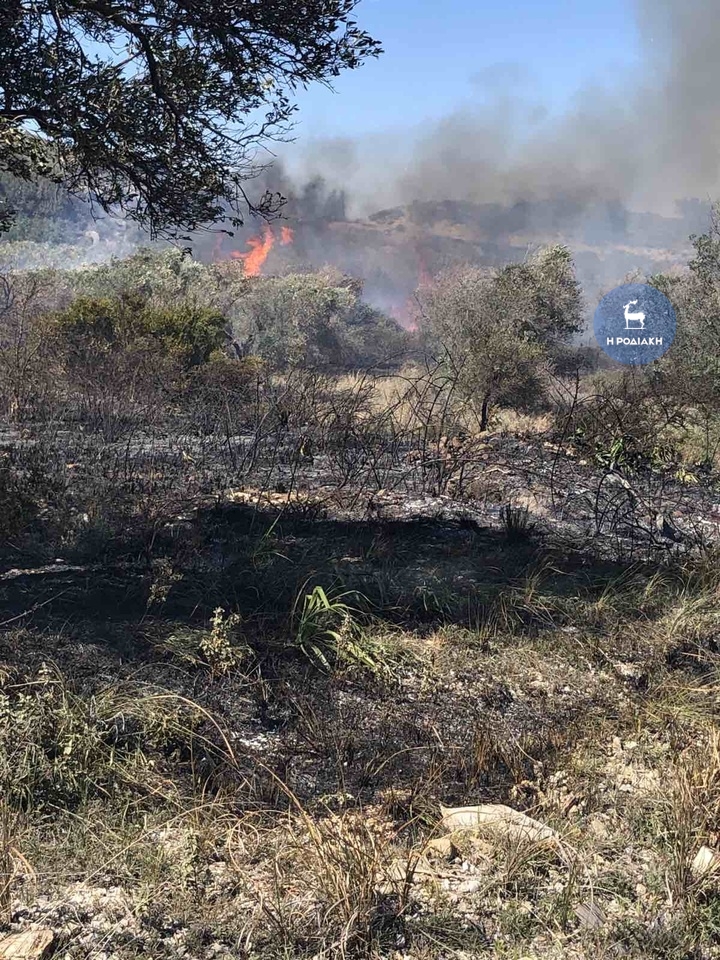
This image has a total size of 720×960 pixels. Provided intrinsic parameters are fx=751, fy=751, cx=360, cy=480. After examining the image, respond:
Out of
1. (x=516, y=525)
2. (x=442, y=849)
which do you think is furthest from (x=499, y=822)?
(x=516, y=525)

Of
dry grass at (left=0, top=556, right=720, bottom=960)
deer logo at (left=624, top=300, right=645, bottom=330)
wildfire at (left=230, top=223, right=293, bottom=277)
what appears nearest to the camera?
dry grass at (left=0, top=556, right=720, bottom=960)

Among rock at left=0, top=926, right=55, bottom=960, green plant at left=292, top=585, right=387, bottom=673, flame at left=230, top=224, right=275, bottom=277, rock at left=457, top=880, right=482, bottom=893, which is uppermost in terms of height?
flame at left=230, top=224, right=275, bottom=277

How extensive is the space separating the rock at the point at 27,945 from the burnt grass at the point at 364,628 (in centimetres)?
7

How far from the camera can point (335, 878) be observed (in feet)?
7.77

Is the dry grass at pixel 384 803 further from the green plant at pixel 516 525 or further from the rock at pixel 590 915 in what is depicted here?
the green plant at pixel 516 525

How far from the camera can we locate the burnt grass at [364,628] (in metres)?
3.04

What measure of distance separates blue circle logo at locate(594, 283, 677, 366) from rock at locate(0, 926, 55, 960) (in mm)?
16489

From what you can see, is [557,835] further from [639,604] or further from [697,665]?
[639,604]

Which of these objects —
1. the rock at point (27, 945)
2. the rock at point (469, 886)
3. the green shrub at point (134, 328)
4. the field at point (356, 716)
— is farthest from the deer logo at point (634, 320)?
the rock at point (27, 945)

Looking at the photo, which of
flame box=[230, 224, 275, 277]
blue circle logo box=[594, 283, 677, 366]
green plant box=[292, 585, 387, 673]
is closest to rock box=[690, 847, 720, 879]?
green plant box=[292, 585, 387, 673]

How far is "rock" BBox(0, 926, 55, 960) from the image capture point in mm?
2095

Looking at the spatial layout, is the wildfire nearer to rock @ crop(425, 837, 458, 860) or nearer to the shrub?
the shrub

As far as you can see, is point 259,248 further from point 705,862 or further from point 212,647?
point 705,862

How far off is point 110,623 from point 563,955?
9.69ft
